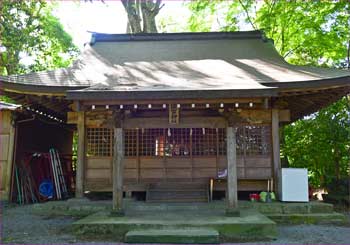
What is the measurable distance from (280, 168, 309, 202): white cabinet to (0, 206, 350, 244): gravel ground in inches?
43.2

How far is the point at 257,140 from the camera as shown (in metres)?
8.55

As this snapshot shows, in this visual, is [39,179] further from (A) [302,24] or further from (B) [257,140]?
(A) [302,24]

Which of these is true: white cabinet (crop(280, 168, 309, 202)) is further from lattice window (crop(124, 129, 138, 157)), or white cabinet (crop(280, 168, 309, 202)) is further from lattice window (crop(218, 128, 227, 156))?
lattice window (crop(124, 129, 138, 157))

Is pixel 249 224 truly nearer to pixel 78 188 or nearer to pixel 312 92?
pixel 312 92

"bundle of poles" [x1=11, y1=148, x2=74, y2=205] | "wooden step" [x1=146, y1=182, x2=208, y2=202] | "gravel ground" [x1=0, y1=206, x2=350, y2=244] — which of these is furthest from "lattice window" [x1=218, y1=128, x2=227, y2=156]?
"bundle of poles" [x1=11, y1=148, x2=74, y2=205]

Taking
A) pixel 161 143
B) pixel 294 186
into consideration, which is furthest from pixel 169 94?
pixel 294 186

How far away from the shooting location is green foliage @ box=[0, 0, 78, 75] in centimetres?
1013

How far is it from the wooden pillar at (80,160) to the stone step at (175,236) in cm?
330

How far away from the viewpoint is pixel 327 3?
1241 cm

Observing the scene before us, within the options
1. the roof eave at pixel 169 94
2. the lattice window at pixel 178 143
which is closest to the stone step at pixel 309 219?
the lattice window at pixel 178 143

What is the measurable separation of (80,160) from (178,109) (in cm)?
325

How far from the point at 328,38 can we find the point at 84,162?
989cm

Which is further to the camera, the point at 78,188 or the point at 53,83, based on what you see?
the point at 78,188

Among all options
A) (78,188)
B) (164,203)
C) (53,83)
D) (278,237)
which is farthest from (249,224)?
(53,83)
